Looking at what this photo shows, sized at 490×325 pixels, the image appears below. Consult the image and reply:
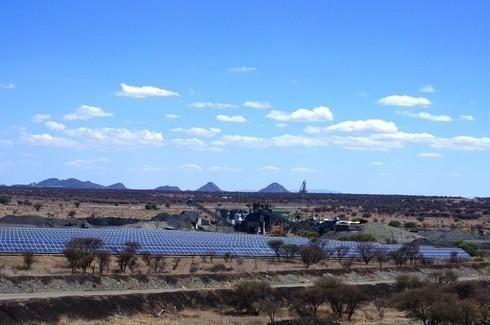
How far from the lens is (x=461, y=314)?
134 ft

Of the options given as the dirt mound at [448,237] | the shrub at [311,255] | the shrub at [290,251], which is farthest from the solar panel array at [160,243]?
the dirt mound at [448,237]

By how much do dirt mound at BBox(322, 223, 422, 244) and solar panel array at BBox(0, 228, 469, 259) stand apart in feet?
41.7

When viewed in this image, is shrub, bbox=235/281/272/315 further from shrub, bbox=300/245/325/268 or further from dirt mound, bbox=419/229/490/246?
dirt mound, bbox=419/229/490/246

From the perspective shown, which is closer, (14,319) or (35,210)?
(14,319)

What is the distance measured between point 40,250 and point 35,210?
299ft

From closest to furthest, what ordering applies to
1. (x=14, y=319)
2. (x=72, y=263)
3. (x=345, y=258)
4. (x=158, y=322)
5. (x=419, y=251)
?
(x=14, y=319) < (x=158, y=322) < (x=72, y=263) < (x=345, y=258) < (x=419, y=251)

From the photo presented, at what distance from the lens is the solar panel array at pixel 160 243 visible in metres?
68.8

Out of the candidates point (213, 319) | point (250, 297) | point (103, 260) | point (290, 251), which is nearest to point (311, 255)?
point (290, 251)

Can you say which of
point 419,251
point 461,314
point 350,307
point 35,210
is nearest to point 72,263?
point 350,307

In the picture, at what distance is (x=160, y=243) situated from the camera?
76.1 m

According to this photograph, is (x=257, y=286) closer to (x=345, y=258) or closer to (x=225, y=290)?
(x=225, y=290)

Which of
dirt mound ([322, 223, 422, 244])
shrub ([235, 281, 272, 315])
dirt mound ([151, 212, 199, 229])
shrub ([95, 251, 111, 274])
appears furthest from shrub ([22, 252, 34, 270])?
dirt mound ([151, 212, 199, 229])

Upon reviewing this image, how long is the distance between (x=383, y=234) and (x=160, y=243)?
143 ft

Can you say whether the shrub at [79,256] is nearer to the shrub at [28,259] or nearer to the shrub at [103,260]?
the shrub at [103,260]
